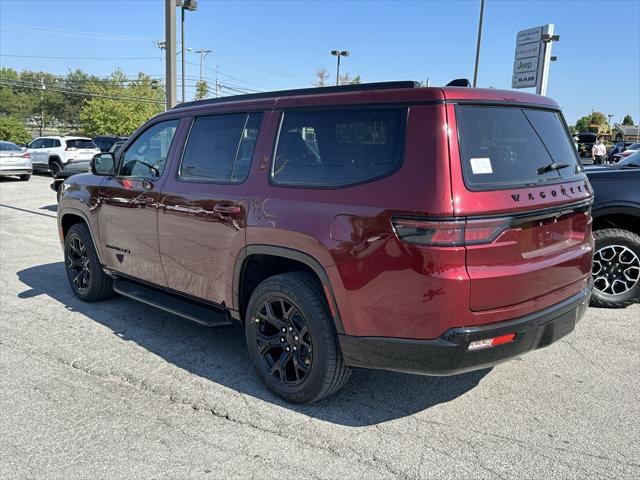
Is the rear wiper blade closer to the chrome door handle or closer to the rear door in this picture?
the rear door

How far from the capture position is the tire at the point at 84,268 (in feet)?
16.8

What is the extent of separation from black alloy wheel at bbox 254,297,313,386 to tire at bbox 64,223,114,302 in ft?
8.15

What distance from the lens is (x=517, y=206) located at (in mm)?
2682

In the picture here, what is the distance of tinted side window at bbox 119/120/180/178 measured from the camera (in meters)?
4.25

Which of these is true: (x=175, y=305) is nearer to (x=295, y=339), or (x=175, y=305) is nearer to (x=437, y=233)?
(x=295, y=339)

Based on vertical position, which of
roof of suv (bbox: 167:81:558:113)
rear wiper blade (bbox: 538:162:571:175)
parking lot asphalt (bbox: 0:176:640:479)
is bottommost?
parking lot asphalt (bbox: 0:176:640:479)

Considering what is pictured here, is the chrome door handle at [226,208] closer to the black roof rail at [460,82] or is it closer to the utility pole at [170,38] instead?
the black roof rail at [460,82]

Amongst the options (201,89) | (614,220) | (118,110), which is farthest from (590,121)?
(614,220)

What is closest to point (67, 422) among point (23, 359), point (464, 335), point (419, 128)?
point (23, 359)

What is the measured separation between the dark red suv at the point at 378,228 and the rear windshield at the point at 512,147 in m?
0.01

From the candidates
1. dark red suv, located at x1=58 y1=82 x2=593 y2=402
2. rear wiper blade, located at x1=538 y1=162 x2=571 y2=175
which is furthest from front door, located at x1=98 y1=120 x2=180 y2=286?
rear wiper blade, located at x1=538 y1=162 x2=571 y2=175

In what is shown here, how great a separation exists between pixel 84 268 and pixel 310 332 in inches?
131

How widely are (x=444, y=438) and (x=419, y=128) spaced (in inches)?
68.6

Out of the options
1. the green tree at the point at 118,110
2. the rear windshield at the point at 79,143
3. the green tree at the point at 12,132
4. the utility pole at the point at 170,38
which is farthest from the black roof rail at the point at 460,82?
the green tree at the point at 118,110
